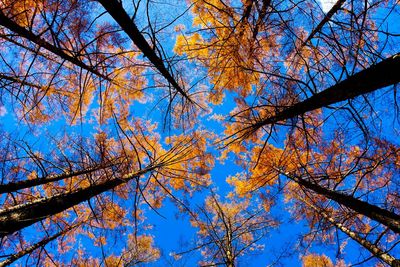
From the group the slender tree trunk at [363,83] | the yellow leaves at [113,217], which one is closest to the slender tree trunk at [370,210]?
the slender tree trunk at [363,83]

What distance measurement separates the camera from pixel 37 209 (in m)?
3.60

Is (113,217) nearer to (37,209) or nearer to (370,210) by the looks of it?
(37,209)

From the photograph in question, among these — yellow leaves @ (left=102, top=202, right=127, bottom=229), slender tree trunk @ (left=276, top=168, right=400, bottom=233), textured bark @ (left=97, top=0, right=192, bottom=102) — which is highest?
yellow leaves @ (left=102, top=202, right=127, bottom=229)

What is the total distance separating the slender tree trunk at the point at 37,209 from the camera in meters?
3.24

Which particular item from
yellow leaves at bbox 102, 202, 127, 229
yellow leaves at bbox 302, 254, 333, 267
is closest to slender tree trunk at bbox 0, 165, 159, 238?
yellow leaves at bbox 102, 202, 127, 229

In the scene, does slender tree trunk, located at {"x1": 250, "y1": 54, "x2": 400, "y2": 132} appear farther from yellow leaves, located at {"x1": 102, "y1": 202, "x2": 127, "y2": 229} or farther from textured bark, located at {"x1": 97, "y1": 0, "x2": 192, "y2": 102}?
yellow leaves, located at {"x1": 102, "y1": 202, "x2": 127, "y2": 229}

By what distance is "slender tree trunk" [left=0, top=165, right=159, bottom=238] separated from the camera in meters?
3.24

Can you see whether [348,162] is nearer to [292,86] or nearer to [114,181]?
[292,86]

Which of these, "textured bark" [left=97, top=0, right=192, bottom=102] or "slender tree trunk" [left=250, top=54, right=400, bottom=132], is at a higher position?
"textured bark" [left=97, top=0, right=192, bottom=102]

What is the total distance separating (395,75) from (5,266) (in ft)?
24.1

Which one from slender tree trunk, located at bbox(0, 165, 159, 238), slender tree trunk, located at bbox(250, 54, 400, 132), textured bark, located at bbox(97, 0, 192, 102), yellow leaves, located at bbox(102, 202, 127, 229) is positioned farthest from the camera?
yellow leaves, located at bbox(102, 202, 127, 229)

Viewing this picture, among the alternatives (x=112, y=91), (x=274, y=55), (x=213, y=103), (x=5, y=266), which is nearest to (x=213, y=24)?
(x=274, y=55)

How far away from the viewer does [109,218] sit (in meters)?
9.00

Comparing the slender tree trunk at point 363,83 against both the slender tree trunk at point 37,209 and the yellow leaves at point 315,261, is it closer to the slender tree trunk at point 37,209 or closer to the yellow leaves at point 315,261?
the slender tree trunk at point 37,209
